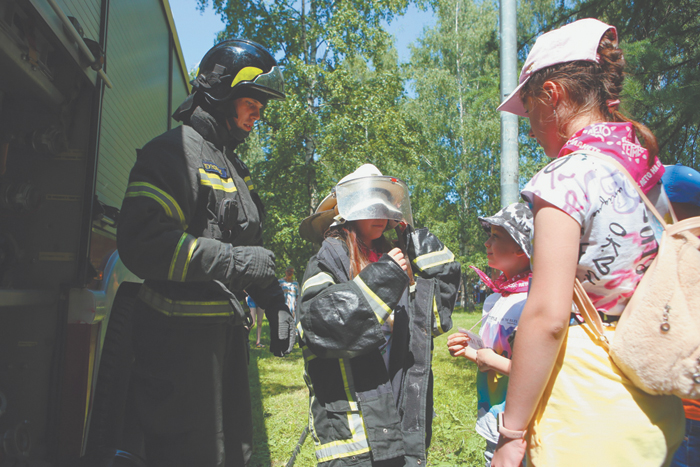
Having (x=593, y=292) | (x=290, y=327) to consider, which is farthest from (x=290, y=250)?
(x=593, y=292)

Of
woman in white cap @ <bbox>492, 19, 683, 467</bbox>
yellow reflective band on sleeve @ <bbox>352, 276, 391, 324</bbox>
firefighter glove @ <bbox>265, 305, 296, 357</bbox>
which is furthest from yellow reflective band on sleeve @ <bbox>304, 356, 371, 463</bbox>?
woman in white cap @ <bbox>492, 19, 683, 467</bbox>

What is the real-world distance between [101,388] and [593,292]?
6.17 feet

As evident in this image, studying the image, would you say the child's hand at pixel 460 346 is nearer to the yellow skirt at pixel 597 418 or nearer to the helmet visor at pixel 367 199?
the helmet visor at pixel 367 199

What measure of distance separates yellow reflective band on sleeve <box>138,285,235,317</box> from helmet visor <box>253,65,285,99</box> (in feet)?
3.42

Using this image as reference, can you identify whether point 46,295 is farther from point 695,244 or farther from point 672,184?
point 672,184

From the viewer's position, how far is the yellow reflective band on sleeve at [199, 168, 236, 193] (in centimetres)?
191

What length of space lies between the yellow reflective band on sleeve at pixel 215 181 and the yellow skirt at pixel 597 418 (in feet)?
4.75

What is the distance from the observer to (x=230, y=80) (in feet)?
7.20

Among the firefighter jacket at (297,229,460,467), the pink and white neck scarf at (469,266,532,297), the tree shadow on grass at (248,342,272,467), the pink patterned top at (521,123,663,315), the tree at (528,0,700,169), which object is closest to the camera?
the pink patterned top at (521,123,663,315)

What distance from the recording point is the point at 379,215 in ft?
7.21

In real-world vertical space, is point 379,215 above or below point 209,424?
above

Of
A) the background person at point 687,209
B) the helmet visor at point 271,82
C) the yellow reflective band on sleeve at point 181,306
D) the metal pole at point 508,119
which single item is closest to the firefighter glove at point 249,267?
the yellow reflective band on sleeve at point 181,306

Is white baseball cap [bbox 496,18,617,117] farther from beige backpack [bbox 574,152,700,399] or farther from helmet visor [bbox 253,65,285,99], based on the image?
helmet visor [bbox 253,65,285,99]

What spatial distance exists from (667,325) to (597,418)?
26cm
